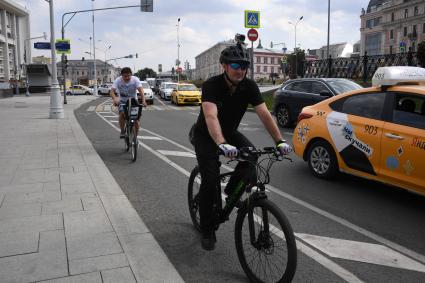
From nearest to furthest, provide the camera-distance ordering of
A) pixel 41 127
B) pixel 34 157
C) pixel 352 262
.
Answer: pixel 352 262
pixel 34 157
pixel 41 127

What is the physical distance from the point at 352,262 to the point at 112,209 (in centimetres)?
272

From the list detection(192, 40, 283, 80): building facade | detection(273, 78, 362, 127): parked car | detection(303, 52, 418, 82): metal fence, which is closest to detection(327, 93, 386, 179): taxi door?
detection(273, 78, 362, 127): parked car

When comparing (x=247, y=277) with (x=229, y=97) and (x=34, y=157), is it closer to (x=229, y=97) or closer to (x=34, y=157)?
(x=229, y=97)

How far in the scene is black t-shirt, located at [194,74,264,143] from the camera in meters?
3.56

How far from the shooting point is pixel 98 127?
15.0 m

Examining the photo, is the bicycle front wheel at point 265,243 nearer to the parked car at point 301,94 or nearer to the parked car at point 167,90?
the parked car at point 301,94

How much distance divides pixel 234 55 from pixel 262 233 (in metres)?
1.40

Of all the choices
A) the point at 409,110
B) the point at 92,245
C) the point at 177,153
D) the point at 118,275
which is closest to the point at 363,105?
the point at 409,110

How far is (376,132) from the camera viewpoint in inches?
222

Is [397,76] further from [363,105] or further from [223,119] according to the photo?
[223,119]

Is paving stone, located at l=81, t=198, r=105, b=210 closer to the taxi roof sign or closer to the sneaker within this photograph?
the sneaker

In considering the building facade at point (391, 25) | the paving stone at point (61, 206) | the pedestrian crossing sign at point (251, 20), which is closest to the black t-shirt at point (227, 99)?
the paving stone at point (61, 206)

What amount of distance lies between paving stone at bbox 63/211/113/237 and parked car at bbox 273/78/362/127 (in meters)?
9.09

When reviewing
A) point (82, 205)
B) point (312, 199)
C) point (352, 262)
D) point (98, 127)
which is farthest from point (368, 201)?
point (98, 127)
